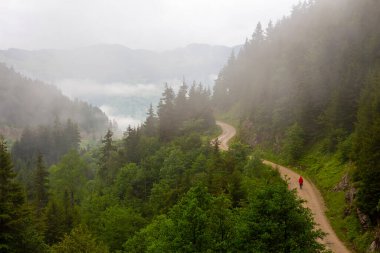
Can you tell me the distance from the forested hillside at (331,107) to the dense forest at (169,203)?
289 inches

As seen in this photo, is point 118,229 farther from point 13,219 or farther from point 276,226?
point 276,226

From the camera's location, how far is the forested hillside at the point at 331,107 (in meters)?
31.5

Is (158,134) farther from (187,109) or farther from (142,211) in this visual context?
(142,211)

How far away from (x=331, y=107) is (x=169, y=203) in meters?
29.5

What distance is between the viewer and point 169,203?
4781 cm

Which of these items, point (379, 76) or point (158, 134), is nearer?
point (379, 76)

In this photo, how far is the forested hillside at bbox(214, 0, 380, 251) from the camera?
31547mm

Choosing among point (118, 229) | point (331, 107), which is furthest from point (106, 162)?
point (331, 107)

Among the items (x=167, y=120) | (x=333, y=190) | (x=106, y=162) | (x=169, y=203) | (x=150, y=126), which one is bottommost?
(x=106, y=162)

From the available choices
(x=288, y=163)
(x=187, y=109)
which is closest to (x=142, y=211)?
(x=288, y=163)

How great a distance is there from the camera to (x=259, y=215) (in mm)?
21938

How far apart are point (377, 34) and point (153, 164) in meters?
44.5

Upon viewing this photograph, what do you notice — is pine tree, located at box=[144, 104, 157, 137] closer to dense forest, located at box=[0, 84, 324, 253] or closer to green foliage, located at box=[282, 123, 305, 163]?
dense forest, located at box=[0, 84, 324, 253]

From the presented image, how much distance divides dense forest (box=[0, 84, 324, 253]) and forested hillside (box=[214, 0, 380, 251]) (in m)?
7.35
